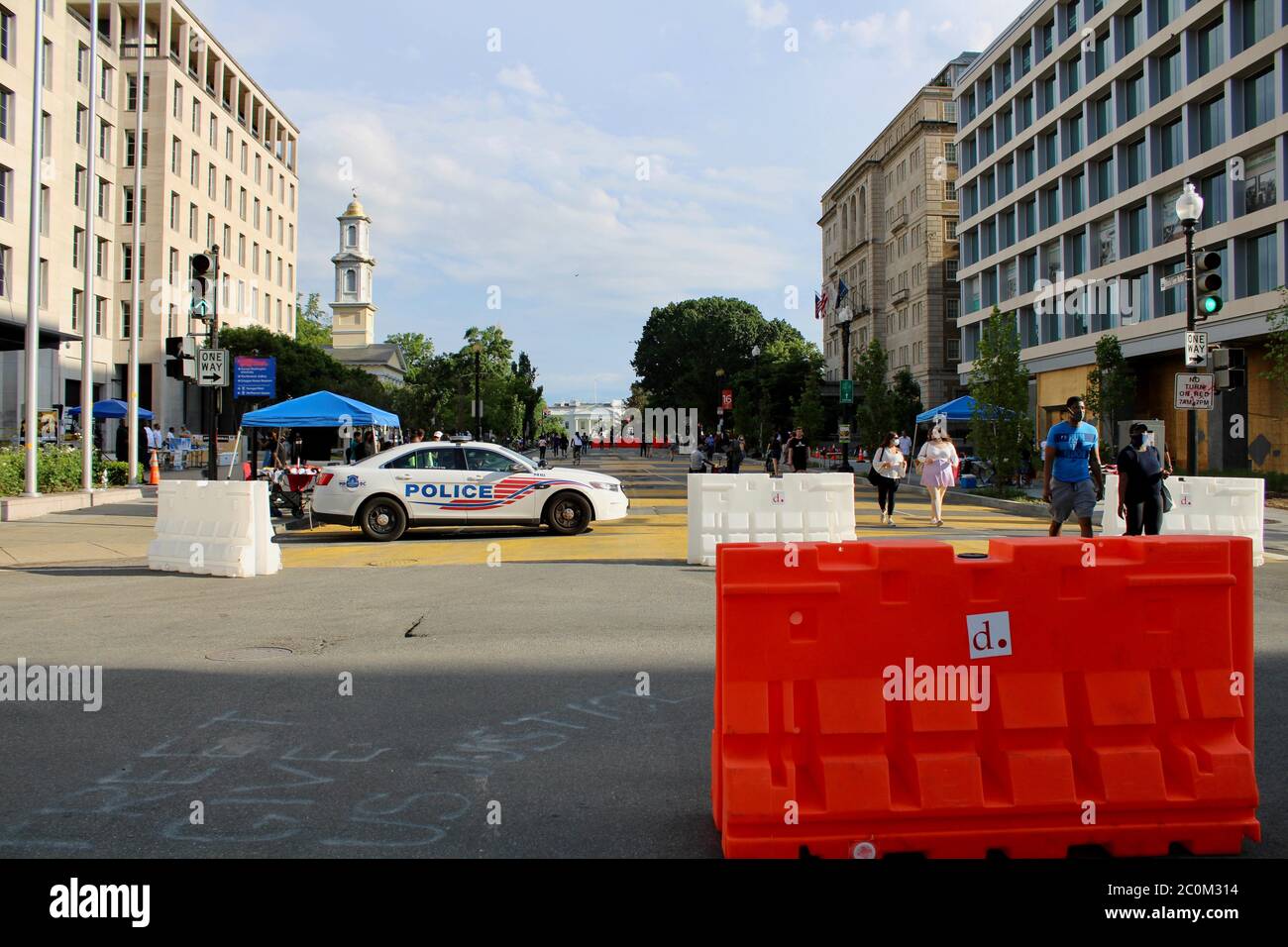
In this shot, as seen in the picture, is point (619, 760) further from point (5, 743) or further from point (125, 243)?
point (125, 243)

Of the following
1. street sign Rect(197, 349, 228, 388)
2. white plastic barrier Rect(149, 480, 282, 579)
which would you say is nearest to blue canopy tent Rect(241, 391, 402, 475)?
street sign Rect(197, 349, 228, 388)

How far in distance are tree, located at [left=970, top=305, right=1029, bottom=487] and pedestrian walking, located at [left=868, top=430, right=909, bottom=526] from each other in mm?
8405

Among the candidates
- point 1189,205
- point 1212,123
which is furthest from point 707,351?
point 1189,205

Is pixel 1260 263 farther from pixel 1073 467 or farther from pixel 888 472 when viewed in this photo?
pixel 1073 467

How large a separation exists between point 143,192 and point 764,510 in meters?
53.6

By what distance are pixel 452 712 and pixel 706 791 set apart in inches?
76.3

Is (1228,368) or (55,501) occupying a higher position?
(1228,368)

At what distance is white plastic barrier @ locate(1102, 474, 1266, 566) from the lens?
45.5 feet

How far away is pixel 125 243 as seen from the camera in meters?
53.3

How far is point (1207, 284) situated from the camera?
16.6 m

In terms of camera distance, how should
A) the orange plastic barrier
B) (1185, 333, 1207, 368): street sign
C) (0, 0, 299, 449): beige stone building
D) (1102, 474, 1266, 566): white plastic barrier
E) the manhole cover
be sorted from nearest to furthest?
the orange plastic barrier < the manhole cover < (1102, 474, 1266, 566): white plastic barrier < (1185, 333, 1207, 368): street sign < (0, 0, 299, 449): beige stone building

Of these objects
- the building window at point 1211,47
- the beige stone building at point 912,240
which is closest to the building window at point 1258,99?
the building window at point 1211,47

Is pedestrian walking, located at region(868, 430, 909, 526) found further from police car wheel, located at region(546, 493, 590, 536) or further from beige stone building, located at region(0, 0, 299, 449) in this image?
beige stone building, located at region(0, 0, 299, 449)

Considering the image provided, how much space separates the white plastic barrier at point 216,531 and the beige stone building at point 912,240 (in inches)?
2294
